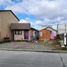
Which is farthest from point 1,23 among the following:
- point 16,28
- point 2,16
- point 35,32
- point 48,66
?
point 48,66

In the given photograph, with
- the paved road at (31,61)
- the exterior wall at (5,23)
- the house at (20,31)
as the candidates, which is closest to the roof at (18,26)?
the house at (20,31)

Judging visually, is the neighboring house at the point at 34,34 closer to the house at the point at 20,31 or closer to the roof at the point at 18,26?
the house at the point at 20,31

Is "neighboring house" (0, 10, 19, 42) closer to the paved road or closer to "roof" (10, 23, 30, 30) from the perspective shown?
"roof" (10, 23, 30, 30)

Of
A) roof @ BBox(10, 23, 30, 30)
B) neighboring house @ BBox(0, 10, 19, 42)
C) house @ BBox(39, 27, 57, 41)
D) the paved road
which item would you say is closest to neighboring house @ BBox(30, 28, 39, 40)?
house @ BBox(39, 27, 57, 41)

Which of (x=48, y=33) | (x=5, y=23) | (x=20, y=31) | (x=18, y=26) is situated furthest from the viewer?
(x=48, y=33)

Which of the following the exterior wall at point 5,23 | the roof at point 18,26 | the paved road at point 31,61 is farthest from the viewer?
the roof at point 18,26

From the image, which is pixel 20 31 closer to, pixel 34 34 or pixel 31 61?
pixel 34 34

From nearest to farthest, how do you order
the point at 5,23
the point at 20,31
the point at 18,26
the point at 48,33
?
the point at 5,23 → the point at 20,31 → the point at 18,26 → the point at 48,33

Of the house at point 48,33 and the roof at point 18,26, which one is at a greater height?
the roof at point 18,26

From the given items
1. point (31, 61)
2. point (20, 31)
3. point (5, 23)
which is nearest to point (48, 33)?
point (20, 31)

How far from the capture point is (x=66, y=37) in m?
34.6

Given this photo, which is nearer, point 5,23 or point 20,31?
point 5,23

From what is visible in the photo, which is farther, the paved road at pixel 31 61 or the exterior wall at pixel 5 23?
the exterior wall at pixel 5 23

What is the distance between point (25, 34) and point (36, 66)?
38296mm
